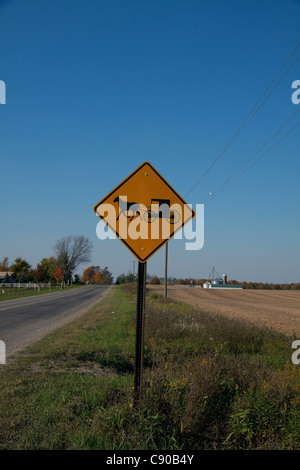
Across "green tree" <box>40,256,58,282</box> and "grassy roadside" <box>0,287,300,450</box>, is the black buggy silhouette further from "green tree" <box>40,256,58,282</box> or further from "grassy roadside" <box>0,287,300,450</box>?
"green tree" <box>40,256,58,282</box>

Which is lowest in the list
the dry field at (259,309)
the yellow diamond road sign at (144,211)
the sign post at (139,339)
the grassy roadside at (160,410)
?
the dry field at (259,309)

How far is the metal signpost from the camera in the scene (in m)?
5.19

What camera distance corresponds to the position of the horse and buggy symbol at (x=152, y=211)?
521cm

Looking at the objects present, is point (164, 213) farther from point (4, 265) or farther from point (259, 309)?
point (4, 265)

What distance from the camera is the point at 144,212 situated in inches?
206

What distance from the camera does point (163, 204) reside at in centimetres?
530

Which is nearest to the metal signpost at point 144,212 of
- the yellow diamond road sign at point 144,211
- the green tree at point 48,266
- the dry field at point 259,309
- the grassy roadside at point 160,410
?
the yellow diamond road sign at point 144,211

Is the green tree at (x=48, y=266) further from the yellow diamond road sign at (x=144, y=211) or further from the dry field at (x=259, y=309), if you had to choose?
A: the yellow diamond road sign at (x=144, y=211)

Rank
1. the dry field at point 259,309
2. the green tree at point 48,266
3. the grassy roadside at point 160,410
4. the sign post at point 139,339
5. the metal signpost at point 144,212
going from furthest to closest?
the green tree at point 48,266, the dry field at point 259,309, the metal signpost at point 144,212, the sign post at point 139,339, the grassy roadside at point 160,410

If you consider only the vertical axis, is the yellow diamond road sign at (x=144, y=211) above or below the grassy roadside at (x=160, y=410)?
above

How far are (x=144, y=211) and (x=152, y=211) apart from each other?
4.3 inches

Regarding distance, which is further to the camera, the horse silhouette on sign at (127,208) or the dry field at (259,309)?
→ the dry field at (259,309)
